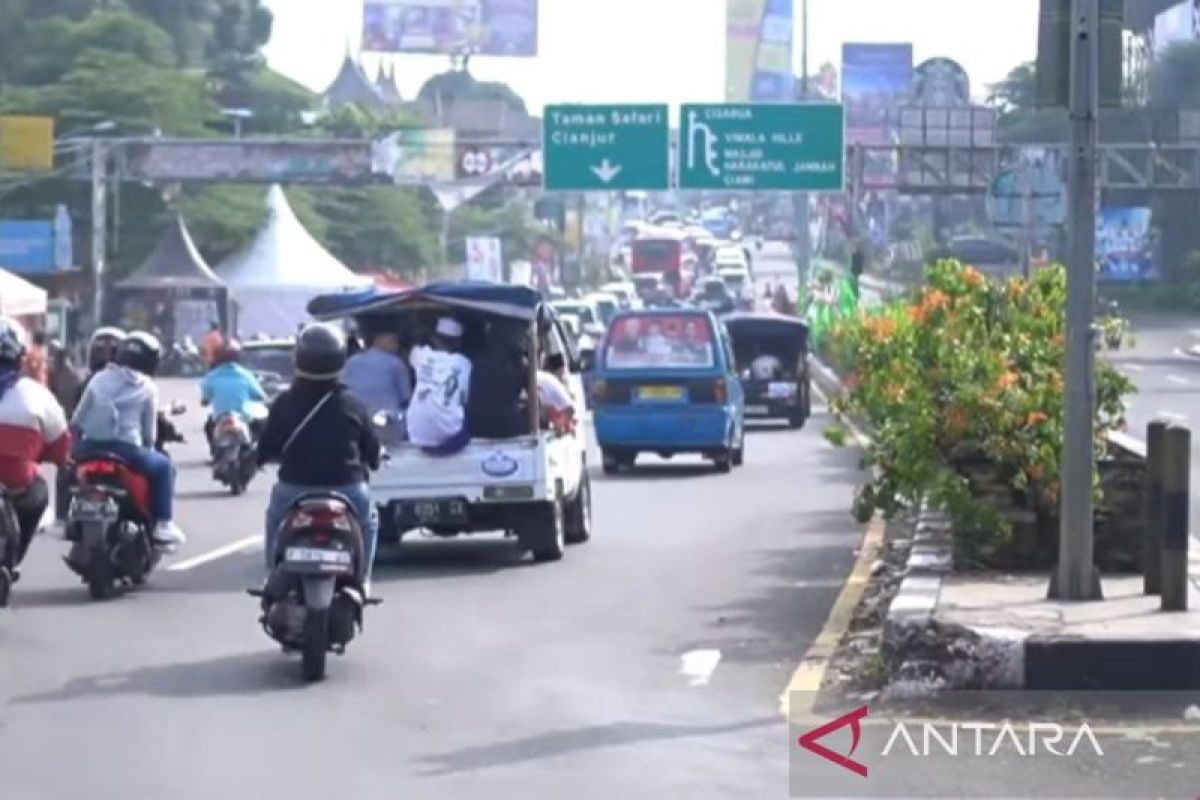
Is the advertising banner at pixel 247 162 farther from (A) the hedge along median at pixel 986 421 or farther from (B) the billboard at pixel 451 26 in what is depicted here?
(B) the billboard at pixel 451 26

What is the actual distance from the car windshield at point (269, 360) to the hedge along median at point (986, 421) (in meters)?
20.7

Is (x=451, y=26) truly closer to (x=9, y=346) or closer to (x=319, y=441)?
(x=9, y=346)

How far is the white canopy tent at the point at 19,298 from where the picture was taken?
127ft

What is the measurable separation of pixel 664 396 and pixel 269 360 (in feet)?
28.7

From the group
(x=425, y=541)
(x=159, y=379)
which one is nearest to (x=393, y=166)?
(x=159, y=379)

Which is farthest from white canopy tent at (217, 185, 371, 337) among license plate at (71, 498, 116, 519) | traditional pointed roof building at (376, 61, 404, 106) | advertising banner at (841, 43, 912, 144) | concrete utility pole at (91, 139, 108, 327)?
traditional pointed roof building at (376, 61, 404, 106)

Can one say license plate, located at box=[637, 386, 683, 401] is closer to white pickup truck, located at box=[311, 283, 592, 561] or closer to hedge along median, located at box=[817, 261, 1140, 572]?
white pickup truck, located at box=[311, 283, 592, 561]

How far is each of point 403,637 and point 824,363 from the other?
129 feet

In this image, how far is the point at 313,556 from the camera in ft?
41.0

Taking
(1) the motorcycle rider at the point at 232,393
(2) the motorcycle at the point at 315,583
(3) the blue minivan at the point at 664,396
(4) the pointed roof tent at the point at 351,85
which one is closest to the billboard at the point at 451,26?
(4) the pointed roof tent at the point at 351,85

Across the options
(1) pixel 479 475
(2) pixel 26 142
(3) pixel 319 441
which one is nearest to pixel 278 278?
(2) pixel 26 142

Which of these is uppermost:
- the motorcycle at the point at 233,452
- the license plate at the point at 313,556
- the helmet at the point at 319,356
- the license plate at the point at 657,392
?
the helmet at the point at 319,356

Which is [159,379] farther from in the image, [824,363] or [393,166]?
[824,363]

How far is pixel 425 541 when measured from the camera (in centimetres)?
2100
